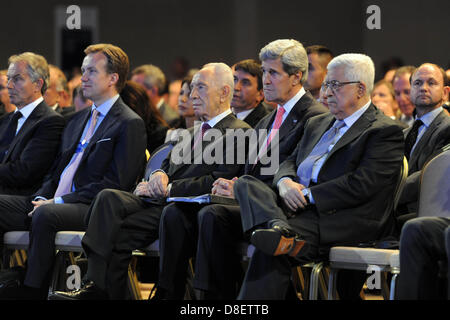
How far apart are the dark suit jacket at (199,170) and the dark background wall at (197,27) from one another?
5099 mm

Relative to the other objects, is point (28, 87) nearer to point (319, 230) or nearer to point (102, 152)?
point (102, 152)

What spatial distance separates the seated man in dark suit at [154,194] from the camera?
381 cm

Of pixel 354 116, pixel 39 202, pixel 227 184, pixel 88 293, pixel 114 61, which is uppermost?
pixel 114 61

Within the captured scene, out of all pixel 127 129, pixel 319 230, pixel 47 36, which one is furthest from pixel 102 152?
pixel 47 36

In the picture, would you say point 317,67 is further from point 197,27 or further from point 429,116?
point 197,27

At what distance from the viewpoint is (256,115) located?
196 inches

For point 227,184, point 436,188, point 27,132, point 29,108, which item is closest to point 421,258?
point 436,188

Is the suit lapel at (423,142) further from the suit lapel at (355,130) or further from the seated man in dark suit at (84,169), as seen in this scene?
the seated man in dark suit at (84,169)

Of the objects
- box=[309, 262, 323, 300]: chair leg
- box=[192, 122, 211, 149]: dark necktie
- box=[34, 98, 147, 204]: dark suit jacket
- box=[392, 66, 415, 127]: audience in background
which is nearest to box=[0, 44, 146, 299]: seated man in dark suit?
box=[34, 98, 147, 204]: dark suit jacket

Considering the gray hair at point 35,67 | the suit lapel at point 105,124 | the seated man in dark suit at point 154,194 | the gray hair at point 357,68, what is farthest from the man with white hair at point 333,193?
the gray hair at point 35,67

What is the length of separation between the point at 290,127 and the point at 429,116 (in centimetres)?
87

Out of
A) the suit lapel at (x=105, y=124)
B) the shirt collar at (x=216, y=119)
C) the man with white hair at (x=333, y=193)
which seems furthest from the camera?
the suit lapel at (x=105, y=124)

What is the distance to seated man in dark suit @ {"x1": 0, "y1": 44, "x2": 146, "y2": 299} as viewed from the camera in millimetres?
4070

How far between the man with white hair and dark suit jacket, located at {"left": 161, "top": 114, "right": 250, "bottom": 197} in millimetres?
→ 407
